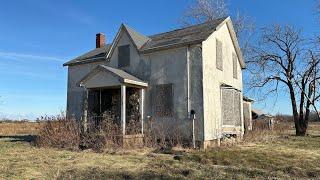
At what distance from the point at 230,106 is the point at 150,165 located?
908 centimetres

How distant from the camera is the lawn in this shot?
945cm

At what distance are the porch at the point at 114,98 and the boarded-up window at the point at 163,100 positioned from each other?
732 mm

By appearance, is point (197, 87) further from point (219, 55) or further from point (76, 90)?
point (76, 90)

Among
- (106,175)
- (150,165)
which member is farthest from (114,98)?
(106,175)

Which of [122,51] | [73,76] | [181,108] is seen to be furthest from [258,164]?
[73,76]

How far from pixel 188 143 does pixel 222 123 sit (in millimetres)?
2634

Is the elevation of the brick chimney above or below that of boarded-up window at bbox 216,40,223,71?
above

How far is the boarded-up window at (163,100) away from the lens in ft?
56.6

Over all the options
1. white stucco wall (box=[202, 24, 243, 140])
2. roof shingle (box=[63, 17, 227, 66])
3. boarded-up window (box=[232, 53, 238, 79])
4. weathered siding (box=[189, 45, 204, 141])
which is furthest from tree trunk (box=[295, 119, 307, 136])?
weathered siding (box=[189, 45, 204, 141])

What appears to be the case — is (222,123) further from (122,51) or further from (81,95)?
(81,95)

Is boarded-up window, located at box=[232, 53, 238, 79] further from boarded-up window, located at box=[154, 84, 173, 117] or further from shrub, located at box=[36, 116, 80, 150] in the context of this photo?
shrub, located at box=[36, 116, 80, 150]

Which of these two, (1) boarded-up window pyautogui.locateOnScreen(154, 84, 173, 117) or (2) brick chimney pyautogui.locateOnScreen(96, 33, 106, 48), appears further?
(2) brick chimney pyautogui.locateOnScreen(96, 33, 106, 48)

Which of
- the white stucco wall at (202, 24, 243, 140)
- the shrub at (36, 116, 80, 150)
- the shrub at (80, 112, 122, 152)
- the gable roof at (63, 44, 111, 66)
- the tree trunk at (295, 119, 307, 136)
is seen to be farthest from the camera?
the tree trunk at (295, 119, 307, 136)

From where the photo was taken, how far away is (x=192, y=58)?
16844mm
